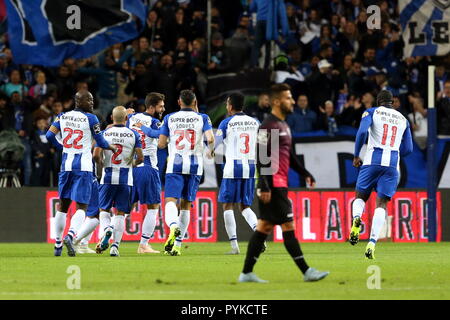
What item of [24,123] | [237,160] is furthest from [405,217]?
[24,123]

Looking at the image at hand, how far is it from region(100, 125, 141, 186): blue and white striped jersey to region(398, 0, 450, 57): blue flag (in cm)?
857

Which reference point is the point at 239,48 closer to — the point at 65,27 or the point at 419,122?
the point at 65,27

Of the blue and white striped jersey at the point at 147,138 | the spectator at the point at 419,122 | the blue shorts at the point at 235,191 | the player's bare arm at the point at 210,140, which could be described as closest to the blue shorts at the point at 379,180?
the blue shorts at the point at 235,191

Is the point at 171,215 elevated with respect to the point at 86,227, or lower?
elevated

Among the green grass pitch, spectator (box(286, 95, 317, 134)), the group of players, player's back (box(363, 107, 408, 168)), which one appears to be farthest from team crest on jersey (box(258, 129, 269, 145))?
spectator (box(286, 95, 317, 134))

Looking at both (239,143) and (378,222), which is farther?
(239,143)

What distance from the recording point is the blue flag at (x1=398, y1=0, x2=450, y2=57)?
22922 mm

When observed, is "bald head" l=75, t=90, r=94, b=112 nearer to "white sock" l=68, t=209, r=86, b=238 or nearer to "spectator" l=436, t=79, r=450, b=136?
"white sock" l=68, t=209, r=86, b=238

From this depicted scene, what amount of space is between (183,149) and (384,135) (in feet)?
10.1

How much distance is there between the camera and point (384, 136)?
16.5 m

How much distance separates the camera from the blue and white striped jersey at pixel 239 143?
677 inches

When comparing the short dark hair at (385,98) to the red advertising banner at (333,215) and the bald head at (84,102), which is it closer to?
the bald head at (84,102)

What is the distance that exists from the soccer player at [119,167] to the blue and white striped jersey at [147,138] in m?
0.43

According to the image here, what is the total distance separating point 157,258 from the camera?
1543 centimetres
